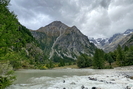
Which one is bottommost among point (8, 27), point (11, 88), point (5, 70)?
point (11, 88)

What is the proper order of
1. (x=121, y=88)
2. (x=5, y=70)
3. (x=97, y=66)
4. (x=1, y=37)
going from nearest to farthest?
1. (x=1, y=37)
2. (x=121, y=88)
3. (x=5, y=70)
4. (x=97, y=66)

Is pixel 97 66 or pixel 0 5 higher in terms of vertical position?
pixel 0 5

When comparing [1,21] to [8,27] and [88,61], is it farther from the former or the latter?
[88,61]

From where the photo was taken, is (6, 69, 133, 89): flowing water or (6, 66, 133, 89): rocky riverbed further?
(6, 69, 133, 89): flowing water

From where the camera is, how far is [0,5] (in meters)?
13.6

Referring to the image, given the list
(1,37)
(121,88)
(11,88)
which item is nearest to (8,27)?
(1,37)

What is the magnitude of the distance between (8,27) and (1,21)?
2.98 ft

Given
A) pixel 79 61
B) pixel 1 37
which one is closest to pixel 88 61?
pixel 79 61

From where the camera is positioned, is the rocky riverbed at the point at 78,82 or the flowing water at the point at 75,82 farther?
the flowing water at the point at 75,82

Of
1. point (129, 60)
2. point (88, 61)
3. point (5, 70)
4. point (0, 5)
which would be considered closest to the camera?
point (0, 5)

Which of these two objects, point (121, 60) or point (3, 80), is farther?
point (121, 60)

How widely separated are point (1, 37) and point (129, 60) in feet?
312

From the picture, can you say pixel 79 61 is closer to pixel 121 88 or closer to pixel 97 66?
pixel 97 66

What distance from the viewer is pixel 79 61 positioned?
4747 inches
